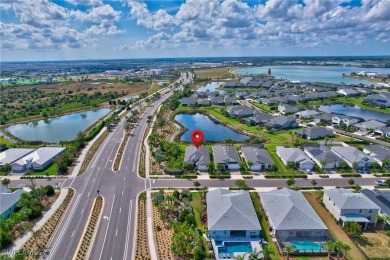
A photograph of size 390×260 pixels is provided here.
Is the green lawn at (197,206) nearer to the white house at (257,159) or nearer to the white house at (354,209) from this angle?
the white house at (257,159)

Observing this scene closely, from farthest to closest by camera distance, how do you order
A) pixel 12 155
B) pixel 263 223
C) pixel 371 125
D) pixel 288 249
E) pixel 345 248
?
1. pixel 371 125
2. pixel 12 155
3. pixel 263 223
4. pixel 288 249
5. pixel 345 248

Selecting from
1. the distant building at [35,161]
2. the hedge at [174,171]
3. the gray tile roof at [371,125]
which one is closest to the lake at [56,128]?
the distant building at [35,161]

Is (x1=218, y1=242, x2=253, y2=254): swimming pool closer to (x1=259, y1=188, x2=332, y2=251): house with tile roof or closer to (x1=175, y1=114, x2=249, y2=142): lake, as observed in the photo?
(x1=259, y1=188, x2=332, y2=251): house with tile roof

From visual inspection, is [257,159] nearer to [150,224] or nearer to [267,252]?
[150,224]

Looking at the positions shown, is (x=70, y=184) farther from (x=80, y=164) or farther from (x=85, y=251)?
(x=85, y=251)

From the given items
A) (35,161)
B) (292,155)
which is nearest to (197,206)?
(292,155)

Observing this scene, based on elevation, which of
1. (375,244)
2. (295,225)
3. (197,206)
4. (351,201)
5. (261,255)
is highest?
(351,201)
